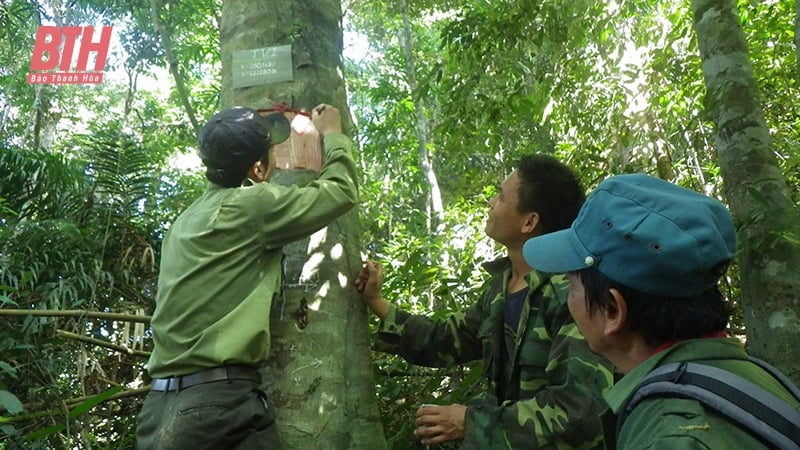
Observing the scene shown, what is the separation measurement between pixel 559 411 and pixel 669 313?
869 mm

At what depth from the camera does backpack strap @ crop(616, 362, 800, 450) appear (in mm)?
1083

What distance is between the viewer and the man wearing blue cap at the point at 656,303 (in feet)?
3.83

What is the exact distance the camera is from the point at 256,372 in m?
2.22

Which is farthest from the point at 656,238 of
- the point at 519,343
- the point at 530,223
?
the point at 530,223

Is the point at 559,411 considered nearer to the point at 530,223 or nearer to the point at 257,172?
the point at 530,223

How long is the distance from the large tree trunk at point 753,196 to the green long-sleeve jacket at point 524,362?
1.21 meters

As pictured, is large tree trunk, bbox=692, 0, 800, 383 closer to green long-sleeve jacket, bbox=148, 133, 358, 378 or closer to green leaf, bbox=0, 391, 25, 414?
green long-sleeve jacket, bbox=148, 133, 358, 378

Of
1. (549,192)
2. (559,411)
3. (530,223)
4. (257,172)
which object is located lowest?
(559,411)

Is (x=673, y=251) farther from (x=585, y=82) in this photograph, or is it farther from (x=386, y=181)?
(x=386, y=181)

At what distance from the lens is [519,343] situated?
244cm

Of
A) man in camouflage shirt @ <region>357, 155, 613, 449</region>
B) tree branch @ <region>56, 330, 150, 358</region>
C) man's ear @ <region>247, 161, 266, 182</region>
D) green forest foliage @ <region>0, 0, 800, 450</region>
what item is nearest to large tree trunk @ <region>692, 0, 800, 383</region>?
green forest foliage @ <region>0, 0, 800, 450</region>

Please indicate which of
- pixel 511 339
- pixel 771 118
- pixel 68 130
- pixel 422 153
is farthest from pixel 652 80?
pixel 68 130

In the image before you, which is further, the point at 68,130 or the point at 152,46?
the point at 68,130

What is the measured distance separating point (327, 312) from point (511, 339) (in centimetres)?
70
